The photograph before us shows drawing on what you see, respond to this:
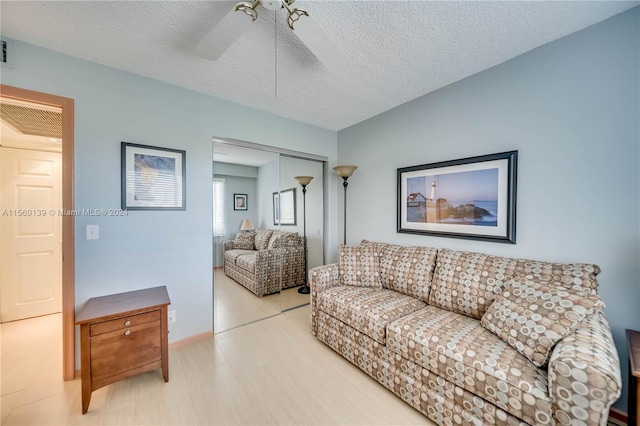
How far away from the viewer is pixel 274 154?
312cm

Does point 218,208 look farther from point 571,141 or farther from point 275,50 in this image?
point 571,141

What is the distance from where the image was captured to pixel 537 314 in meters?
1.39

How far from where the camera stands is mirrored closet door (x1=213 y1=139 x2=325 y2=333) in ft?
9.02

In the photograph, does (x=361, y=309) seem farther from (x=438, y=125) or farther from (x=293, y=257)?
(x=438, y=125)

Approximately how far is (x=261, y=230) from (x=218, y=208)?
2.08 feet

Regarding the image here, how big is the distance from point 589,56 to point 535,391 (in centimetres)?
219

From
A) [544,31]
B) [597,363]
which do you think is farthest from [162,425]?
[544,31]

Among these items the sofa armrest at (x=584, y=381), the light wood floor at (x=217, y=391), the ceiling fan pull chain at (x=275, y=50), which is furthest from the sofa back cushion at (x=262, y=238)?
the sofa armrest at (x=584, y=381)

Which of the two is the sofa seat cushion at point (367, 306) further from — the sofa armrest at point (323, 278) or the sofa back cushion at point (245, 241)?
the sofa back cushion at point (245, 241)

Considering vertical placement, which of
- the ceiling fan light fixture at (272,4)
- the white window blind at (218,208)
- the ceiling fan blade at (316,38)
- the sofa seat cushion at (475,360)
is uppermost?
the ceiling fan light fixture at (272,4)

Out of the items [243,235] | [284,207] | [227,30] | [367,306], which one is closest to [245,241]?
[243,235]

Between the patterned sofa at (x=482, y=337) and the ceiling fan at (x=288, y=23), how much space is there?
6.28 feet

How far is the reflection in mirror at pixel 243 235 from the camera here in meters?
2.71

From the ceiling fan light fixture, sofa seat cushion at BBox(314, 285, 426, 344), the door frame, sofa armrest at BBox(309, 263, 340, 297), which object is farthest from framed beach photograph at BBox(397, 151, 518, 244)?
the door frame
